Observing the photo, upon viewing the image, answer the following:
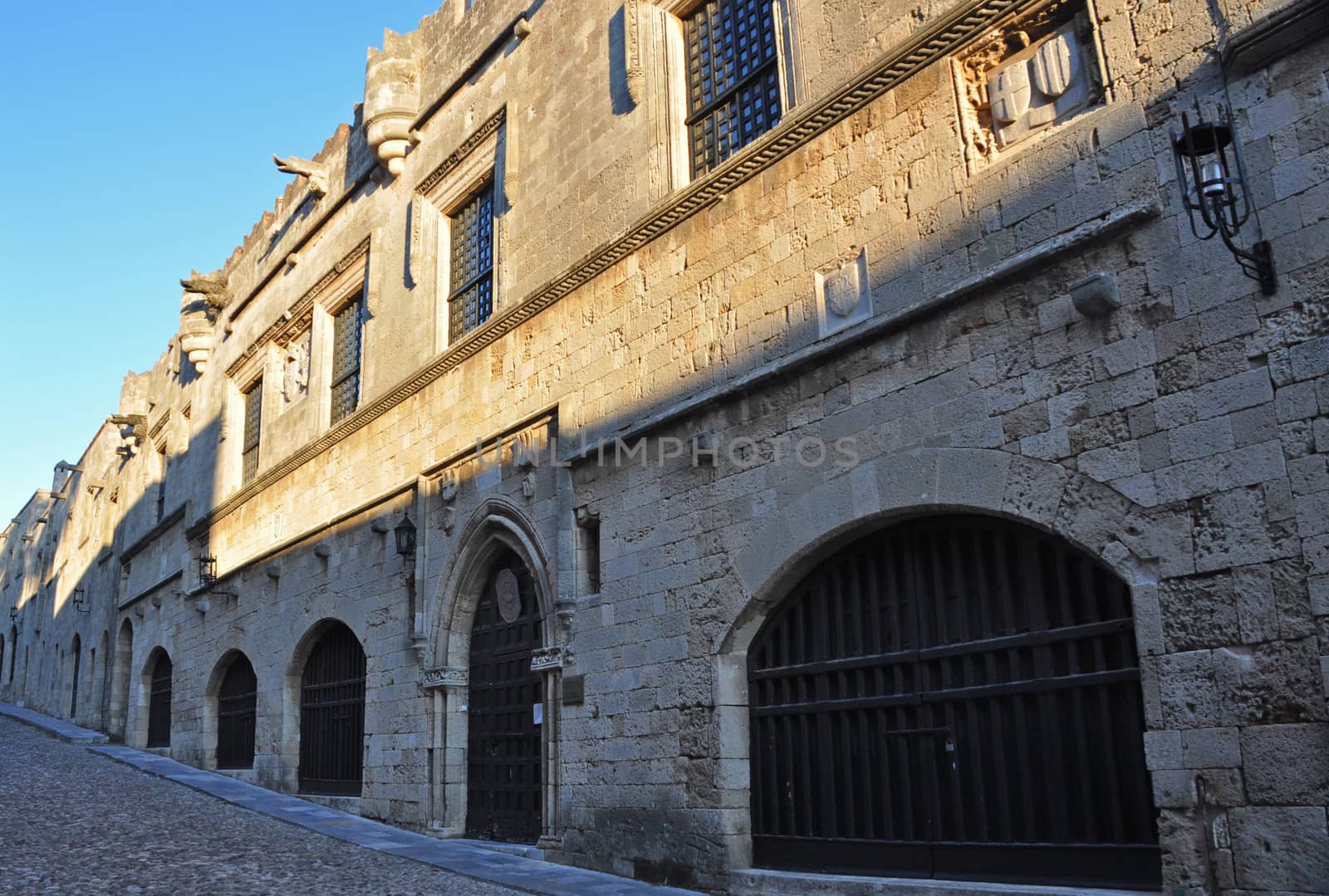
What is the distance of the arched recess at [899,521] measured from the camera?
15.8 ft

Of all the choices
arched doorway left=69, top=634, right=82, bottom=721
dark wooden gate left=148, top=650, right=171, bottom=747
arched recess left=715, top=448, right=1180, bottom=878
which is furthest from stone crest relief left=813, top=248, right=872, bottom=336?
arched doorway left=69, top=634, right=82, bottom=721

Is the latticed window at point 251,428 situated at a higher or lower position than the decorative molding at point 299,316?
lower

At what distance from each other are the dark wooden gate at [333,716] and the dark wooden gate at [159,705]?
6.40 meters

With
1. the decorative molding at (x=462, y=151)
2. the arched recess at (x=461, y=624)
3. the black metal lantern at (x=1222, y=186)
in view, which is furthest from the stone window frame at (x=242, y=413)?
the black metal lantern at (x=1222, y=186)

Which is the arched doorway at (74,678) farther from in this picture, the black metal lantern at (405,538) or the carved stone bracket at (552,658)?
the carved stone bracket at (552,658)

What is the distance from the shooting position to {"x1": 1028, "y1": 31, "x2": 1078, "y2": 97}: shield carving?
18.4 feet

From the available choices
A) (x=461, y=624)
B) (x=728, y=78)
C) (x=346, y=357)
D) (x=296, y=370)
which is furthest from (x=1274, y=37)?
(x=296, y=370)

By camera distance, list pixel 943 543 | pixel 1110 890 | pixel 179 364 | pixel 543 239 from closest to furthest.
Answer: pixel 1110 890 < pixel 943 543 < pixel 543 239 < pixel 179 364

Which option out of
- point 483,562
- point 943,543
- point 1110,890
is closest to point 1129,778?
point 1110,890

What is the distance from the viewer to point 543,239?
934 cm

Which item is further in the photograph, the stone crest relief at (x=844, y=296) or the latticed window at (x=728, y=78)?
the latticed window at (x=728, y=78)

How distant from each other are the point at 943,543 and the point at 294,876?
14.7 ft

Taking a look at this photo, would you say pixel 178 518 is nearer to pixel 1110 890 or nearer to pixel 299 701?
pixel 299 701

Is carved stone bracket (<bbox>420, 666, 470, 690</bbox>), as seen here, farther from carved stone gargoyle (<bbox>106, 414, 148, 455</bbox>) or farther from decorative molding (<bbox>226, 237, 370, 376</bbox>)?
carved stone gargoyle (<bbox>106, 414, 148, 455</bbox>)
